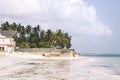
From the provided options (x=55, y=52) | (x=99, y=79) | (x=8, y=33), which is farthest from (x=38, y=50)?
(x=99, y=79)

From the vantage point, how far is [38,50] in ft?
280

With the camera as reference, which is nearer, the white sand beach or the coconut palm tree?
the white sand beach

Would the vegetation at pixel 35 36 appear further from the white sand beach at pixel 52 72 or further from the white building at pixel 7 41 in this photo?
the white sand beach at pixel 52 72

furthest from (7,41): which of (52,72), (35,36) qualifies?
(52,72)

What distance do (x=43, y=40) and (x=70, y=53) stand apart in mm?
14786

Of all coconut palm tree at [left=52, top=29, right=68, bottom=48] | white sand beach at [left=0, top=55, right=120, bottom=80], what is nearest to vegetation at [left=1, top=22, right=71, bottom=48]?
coconut palm tree at [left=52, top=29, right=68, bottom=48]

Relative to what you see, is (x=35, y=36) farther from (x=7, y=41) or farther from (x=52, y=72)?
(x=52, y=72)

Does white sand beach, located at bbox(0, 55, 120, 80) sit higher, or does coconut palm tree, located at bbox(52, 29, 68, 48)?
coconut palm tree, located at bbox(52, 29, 68, 48)

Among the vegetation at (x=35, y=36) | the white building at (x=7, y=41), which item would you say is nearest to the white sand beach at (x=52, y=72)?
the white building at (x=7, y=41)

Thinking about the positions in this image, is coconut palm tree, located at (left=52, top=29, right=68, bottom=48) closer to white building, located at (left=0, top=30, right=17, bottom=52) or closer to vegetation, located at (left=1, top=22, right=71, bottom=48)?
vegetation, located at (left=1, top=22, right=71, bottom=48)

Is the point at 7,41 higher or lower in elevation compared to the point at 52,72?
higher

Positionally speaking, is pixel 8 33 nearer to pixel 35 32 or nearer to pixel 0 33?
pixel 0 33

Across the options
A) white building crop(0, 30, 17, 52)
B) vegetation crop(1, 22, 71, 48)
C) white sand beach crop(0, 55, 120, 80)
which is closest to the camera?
white sand beach crop(0, 55, 120, 80)

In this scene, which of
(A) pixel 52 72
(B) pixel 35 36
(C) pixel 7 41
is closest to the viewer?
(A) pixel 52 72
